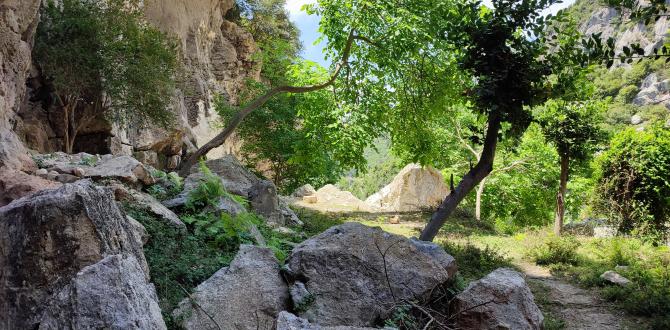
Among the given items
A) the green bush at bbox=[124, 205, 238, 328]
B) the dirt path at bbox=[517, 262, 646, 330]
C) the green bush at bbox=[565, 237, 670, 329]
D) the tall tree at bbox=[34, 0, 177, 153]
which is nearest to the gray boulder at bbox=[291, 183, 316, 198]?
the tall tree at bbox=[34, 0, 177, 153]

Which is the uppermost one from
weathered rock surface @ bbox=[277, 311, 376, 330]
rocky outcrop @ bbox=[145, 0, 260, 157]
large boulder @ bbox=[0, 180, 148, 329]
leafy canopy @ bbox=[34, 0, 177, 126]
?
rocky outcrop @ bbox=[145, 0, 260, 157]

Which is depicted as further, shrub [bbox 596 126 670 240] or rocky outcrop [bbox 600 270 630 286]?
shrub [bbox 596 126 670 240]

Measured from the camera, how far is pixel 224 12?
24953 mm

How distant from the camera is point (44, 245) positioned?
3014 millimetres

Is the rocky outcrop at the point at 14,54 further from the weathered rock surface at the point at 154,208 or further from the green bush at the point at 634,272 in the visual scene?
the green bush at the point at 634,272

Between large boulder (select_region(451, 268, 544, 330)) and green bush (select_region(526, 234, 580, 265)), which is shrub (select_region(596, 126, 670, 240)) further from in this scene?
large boulder (select_region(451, 268, 544, 330))

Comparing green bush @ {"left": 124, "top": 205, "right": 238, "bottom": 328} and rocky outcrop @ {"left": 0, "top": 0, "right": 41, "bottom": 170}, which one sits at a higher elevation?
rocky outcrop @ {"left": 0, "top": 0, "right": 41, "bottom": 170}

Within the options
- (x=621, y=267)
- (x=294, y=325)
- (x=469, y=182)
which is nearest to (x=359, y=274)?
(x=294, y=325)

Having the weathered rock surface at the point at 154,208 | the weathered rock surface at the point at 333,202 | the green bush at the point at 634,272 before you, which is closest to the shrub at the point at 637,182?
the green bush at the point at 634,272

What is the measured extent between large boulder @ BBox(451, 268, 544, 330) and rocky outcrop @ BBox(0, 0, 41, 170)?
5499 mm

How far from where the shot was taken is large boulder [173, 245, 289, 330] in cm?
370

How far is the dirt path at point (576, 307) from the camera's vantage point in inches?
262

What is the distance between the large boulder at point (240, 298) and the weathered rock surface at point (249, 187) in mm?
4068

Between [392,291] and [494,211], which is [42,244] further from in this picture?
[494,211]
